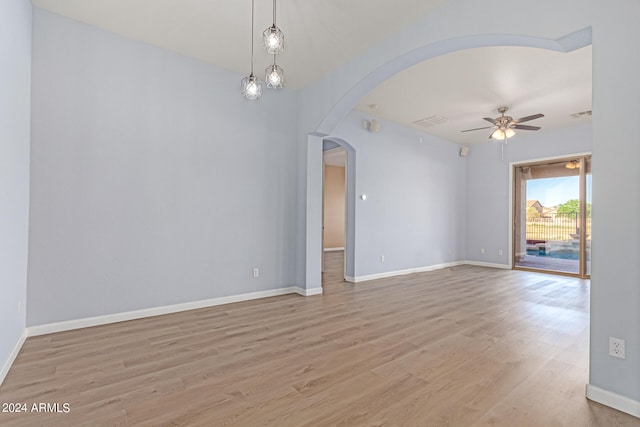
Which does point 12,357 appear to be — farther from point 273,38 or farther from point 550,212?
point 550,212

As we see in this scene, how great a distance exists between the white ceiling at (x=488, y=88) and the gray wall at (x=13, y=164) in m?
3.95

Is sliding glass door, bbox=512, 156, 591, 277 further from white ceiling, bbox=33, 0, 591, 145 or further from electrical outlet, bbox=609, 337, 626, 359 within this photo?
electrical outlet, bbox=609, 337, 626, 359

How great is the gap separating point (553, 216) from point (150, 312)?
26.3 ft

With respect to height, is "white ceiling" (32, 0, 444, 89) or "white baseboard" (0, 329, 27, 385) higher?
"white ceiling" (32, 0, 444, 89)

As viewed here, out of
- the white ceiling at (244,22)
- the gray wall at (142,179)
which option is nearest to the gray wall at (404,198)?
the gray wall at (142,179)

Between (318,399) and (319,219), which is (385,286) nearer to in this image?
(319,219)

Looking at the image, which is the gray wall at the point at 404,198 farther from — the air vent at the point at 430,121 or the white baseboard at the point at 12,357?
the white baseboard at the point at 12,357

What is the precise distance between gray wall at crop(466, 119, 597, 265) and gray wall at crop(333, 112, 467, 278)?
264 millimetres

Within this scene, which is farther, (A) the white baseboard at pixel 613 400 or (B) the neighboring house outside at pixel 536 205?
(B) the neighboring house outside at pixel 536 205

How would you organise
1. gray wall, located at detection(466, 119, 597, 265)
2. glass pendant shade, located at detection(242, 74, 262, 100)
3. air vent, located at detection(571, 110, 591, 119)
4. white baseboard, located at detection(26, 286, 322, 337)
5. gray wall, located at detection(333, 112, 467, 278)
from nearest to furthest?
glass pendant shade, located at detection(242, 74, 262, 100) → white baseboard, located at detection(26, 286, 322, 337) → air vent, located at detection(571, 110, 591, 119) → gray wall, located at detection(333, 112, 467, 278) → gray wall, located at detection(466, 119, 597, 265)

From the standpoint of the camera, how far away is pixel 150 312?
3551mm

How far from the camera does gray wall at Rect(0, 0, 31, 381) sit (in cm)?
218

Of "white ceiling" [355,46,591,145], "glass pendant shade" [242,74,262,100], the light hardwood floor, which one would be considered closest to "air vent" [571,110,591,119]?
"white ceiling" [355,46,591,145]

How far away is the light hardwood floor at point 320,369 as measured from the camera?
5.96ft
